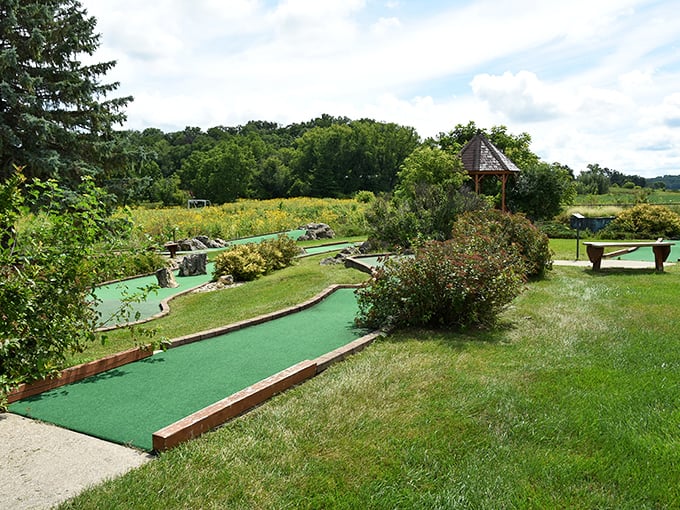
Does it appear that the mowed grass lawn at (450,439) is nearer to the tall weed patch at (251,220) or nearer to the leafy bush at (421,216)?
the leafy bush at (421,216)

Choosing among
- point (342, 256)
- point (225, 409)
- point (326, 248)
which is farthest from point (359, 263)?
point (225, 409)

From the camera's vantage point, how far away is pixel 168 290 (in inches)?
417

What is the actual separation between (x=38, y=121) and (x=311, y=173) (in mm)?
49846

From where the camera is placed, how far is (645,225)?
68.8 ft

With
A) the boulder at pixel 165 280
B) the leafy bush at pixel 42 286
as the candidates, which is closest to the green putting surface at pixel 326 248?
the boulder at pixel 165 280

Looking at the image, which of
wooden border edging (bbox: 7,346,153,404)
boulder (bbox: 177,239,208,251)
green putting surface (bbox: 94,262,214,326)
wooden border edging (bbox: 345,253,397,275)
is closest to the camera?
wooden border edging (bbox: 7,346,153,404)

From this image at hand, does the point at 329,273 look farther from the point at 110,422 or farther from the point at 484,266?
the point at 110,422

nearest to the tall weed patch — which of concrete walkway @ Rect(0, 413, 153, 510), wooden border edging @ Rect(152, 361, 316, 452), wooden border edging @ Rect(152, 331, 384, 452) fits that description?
wooden border edging @ Rect(152, 331, 384, 452)

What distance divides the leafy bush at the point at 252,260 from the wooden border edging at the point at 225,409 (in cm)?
706

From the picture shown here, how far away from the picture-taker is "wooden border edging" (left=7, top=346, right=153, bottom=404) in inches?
162

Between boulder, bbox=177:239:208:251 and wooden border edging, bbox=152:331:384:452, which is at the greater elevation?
boulder, bbox=177:239:208:251

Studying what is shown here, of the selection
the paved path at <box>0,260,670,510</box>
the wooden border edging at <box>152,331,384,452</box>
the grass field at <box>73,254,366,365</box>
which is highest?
the wooden border edging at <box>152,331,384,452</box>

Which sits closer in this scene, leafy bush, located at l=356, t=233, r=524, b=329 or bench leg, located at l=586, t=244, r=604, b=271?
leafy bush, located at l=356, t=233, r=524, b=329

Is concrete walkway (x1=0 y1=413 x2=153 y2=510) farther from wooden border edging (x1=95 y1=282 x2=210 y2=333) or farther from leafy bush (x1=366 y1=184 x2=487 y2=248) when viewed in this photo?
leafy bush (x1=366 y1=184 x2=487 y2=248)
